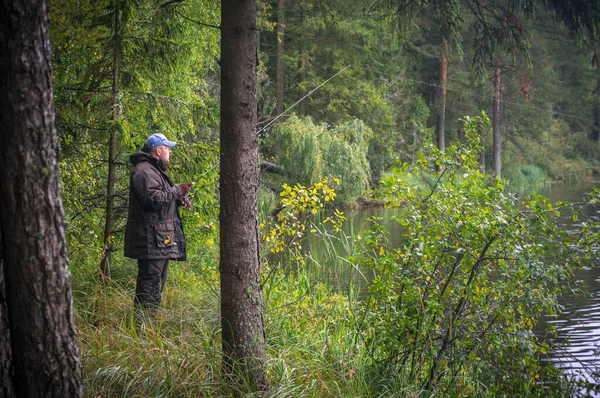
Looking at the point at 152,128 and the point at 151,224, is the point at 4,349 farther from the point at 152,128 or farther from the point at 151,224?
the point at 152,128

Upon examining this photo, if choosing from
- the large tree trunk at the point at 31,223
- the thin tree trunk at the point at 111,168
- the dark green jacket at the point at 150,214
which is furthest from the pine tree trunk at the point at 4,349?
the thin tree trunk at the point at 111,168

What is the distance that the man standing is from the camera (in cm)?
459

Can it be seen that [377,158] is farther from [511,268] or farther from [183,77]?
[511,268]

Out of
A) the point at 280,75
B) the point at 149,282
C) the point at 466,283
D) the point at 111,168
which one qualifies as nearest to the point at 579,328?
the point at 466,283

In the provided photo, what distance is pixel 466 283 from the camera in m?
3.98

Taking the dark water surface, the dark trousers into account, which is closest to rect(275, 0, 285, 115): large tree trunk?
the dark water surface

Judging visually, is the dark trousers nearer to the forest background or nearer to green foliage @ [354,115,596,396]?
the forest background

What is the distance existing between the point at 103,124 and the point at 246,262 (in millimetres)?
2827

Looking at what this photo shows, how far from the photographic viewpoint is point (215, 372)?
340cm

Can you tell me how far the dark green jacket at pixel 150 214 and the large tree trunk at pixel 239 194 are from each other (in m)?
1.41

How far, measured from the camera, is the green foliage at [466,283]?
3.85m

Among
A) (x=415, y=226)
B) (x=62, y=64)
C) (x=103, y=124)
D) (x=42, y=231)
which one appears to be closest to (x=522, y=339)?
(x=415, y=226)

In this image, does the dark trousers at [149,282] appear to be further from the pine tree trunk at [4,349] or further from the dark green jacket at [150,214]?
the pine tree trunk at [4,349]

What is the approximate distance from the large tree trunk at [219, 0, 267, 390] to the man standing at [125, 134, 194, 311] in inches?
51.2
